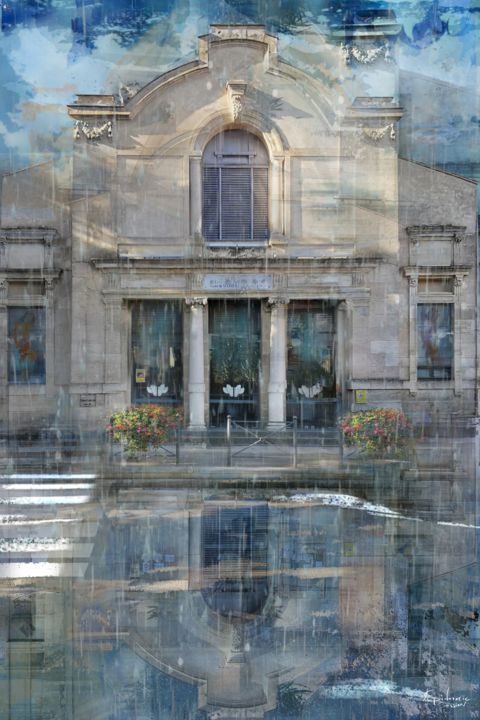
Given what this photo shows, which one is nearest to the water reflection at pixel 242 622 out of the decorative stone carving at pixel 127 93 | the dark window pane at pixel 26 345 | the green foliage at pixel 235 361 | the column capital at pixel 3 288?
the green foliage at pixel 235 361

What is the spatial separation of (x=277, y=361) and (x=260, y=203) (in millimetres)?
4912

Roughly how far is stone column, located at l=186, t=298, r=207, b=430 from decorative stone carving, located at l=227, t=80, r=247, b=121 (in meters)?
5.64

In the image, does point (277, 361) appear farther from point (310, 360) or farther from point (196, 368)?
point (196, 368)

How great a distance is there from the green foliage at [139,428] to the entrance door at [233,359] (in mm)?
5274

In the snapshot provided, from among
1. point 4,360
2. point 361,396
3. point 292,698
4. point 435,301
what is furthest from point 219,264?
point 292,698

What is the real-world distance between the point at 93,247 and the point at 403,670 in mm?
16487

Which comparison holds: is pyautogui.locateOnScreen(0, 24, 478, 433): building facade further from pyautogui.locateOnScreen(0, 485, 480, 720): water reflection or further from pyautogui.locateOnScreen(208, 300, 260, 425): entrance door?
pyautogui.locateOnScreen(0, 485, 480, 720): water reflection

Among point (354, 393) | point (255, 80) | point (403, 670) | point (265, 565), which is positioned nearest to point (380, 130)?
point (255, 80)

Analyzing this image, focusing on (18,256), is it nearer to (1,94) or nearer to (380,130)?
(1,94)

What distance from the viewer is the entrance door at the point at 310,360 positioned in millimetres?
20641

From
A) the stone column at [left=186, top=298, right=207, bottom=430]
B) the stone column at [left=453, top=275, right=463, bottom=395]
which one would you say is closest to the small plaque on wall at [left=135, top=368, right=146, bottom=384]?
the stone column at [left=186, top=298, right=207, bottom=430]

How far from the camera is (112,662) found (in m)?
5.45

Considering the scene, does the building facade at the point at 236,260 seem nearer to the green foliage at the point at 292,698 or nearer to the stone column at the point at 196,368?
the stone column at the point at 196,368

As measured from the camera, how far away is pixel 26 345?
805 inches
